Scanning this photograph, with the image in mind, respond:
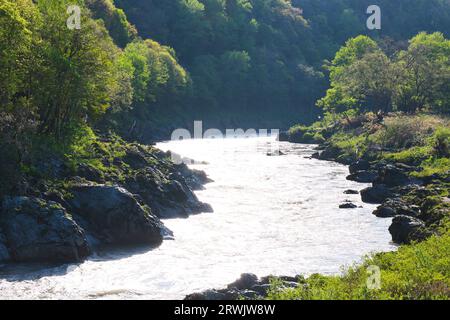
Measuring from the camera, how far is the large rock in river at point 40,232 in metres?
36.8

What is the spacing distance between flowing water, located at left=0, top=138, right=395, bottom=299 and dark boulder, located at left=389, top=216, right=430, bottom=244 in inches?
36.0

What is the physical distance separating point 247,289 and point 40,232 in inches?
551

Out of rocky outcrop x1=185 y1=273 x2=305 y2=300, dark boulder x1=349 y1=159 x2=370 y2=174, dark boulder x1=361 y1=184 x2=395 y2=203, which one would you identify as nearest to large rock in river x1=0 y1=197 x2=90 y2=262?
rocky outcrop x1=185 y1=273 x2=305 y2=300

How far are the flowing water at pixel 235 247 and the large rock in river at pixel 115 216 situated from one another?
5.42 feet

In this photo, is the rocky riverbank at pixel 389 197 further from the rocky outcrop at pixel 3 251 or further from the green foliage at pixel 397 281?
the rocky outcrop at pixel 3 251

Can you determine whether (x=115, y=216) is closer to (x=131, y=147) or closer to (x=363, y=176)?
(x=131, y=147)

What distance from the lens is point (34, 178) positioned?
42906 mm

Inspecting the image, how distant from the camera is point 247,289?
3123cm

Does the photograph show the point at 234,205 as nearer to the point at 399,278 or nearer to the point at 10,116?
the point at 10,116

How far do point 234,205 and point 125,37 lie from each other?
77812 mm

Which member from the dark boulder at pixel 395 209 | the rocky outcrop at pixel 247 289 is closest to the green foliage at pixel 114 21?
the dark boulder at pixel 395 209

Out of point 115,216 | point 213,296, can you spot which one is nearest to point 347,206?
point 115,216

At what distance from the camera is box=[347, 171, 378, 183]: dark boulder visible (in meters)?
72.5
